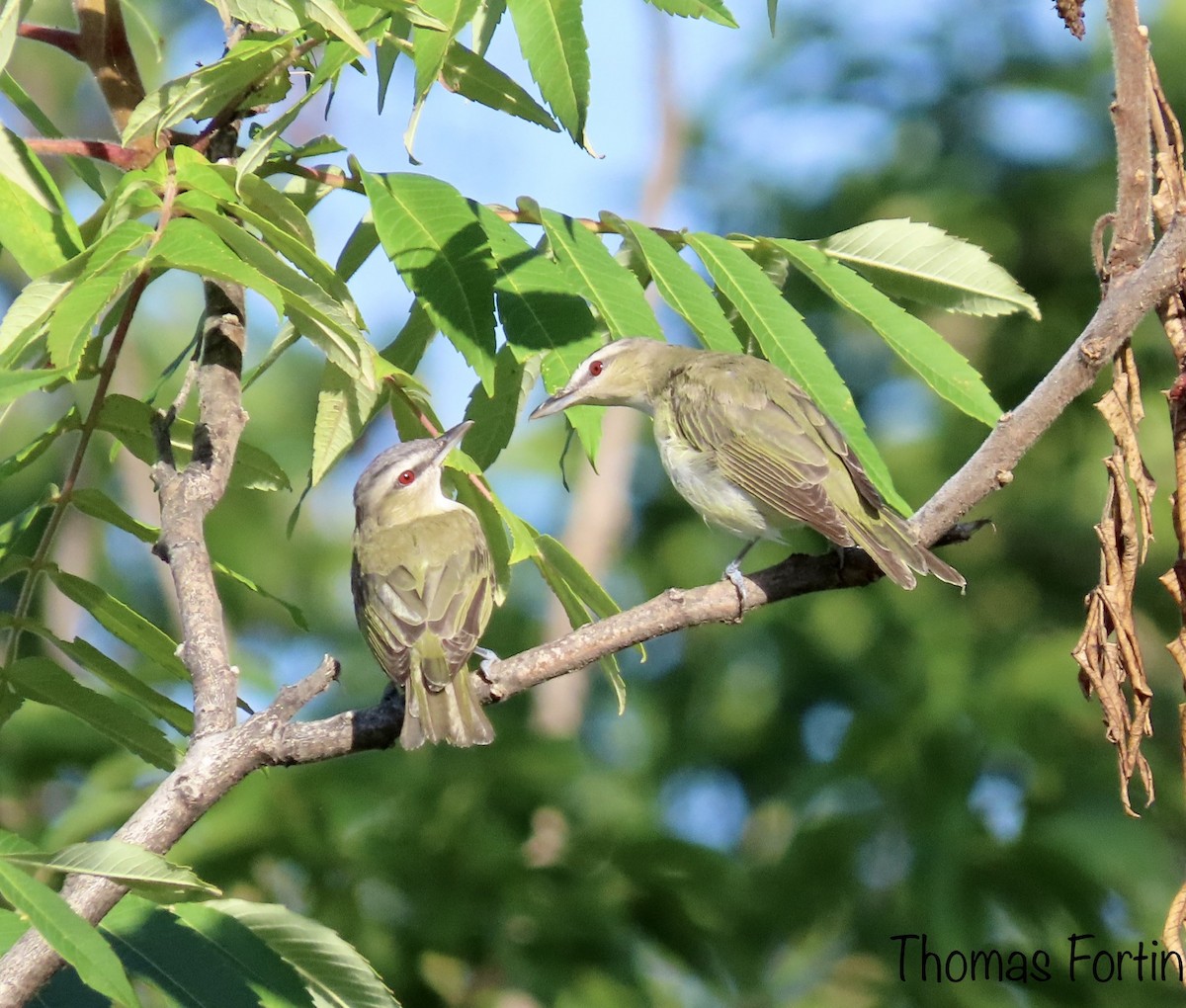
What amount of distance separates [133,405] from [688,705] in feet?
20.8

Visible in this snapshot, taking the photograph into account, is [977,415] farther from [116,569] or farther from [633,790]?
[116,569]

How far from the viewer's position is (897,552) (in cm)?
388

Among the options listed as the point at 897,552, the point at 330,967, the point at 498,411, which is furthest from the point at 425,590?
the point at 330,967

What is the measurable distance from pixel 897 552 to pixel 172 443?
6.45 feet

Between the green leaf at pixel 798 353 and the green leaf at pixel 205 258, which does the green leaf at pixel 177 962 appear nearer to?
the green leaf at pixel 205 258

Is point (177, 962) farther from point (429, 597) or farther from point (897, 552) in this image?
point (897, 552)

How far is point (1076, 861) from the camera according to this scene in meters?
5.38

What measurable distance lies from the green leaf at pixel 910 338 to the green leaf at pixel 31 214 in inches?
71.4

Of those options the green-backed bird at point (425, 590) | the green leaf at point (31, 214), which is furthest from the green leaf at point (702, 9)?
the green leaf at point (31, 214)

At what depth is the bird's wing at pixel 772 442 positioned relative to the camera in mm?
4508

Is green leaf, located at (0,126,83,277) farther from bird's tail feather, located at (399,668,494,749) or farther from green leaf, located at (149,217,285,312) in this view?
bird's tail feather, located at (399,668,494,749)

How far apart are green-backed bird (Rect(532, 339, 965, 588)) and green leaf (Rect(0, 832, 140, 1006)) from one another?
231cm

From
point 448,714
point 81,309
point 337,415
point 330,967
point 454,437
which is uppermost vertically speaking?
point 81,309

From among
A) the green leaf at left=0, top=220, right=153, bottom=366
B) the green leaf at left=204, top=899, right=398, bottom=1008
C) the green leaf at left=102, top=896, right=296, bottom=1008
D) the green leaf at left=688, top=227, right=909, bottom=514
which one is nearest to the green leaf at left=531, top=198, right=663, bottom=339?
the green leaf at left=688, top=227, right=909, bottom=514
